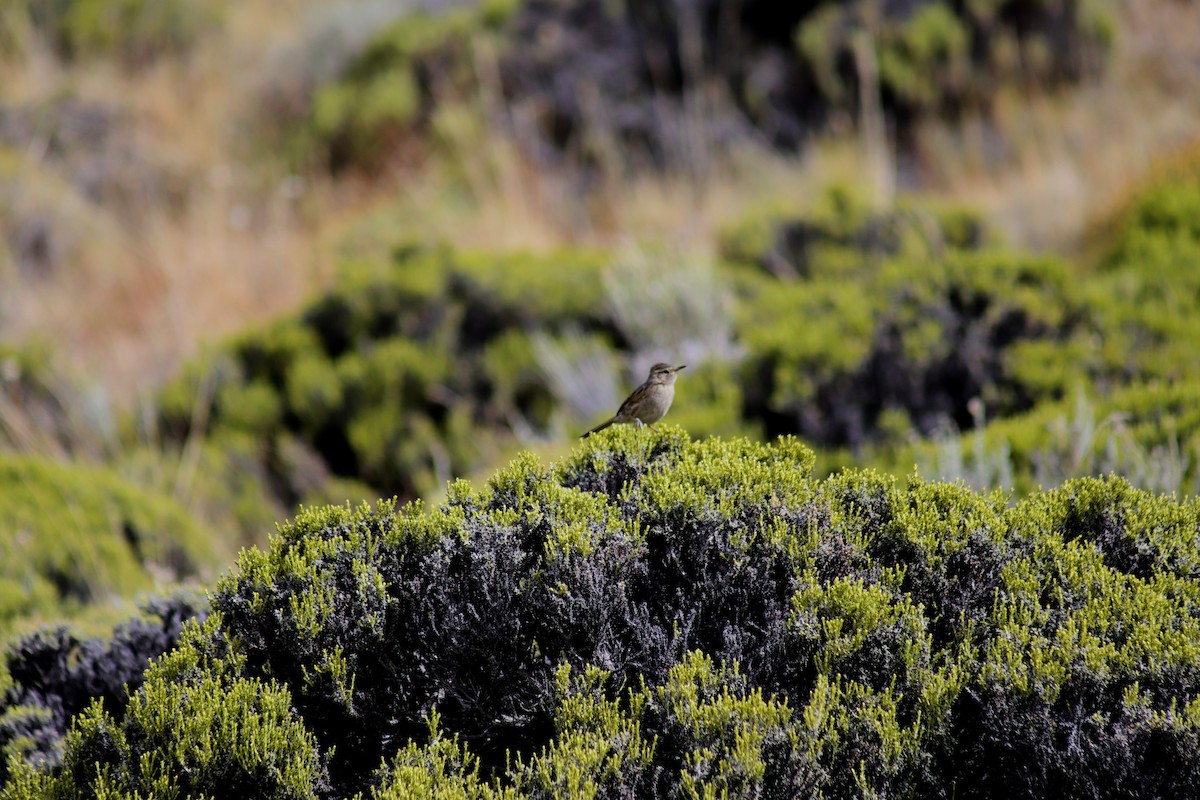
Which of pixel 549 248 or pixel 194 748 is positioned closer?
pixel 194 748

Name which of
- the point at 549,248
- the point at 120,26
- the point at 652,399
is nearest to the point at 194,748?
the point at 652,399

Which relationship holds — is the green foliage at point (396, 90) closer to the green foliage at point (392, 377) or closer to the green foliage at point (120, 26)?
the green foliage at point (120, 26)

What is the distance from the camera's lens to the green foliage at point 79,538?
4.56 meters

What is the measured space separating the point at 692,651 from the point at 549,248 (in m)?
6.50

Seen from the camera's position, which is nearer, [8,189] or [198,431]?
[198,431]

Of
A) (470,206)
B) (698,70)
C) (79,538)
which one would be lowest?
(79,538)

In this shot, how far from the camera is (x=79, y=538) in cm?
484

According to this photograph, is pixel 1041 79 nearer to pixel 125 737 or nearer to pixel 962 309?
pixel 962 309

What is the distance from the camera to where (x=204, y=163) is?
1181cm

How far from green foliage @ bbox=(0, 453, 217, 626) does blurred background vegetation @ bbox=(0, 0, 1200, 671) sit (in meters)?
0.02

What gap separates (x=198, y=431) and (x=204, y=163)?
590cm

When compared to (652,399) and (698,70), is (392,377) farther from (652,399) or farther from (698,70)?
(698,70)

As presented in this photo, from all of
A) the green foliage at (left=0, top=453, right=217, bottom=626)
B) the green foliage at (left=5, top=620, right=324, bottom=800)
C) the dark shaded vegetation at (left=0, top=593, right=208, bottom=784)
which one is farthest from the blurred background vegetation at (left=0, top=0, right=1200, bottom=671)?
the green foliage at (left=5, top=620, right=324, bottom=800)

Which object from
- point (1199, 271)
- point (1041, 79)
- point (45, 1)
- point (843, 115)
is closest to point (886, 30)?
point (843, 115)
